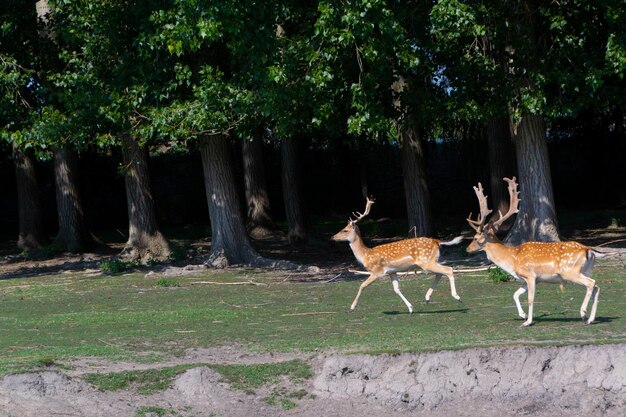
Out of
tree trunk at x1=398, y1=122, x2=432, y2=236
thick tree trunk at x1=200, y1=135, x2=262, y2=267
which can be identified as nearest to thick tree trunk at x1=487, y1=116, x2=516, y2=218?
tree trunk at x1=398, y1=122, x2=432, y2=236

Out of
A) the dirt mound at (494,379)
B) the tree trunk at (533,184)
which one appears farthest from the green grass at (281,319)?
the tree trunk at (533,184)

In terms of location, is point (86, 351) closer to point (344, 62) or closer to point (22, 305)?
point (22, 305)

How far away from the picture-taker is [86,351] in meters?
12.5

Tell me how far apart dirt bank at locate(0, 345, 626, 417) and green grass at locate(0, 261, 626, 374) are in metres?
0.36

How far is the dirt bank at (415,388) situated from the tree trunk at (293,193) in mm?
17909

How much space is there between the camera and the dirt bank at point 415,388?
10.9 m

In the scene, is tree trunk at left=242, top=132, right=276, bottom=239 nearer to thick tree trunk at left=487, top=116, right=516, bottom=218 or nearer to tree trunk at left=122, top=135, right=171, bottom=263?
tree trunk at left=122, top=135, right=171, bottom=263

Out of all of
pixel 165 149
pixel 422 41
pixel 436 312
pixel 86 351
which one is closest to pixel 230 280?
pixel 422 41

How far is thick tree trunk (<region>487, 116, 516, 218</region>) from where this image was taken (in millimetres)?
27225

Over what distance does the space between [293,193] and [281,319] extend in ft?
47.7

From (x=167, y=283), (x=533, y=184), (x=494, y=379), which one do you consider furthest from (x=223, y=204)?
(x=494, y=379)

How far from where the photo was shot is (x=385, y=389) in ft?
36.8

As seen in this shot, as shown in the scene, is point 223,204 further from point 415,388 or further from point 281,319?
point 415,388

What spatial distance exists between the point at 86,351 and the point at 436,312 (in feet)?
15.4
